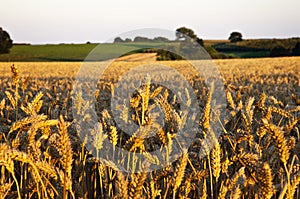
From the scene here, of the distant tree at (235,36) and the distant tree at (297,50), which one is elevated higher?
the distant tree at (235,36)

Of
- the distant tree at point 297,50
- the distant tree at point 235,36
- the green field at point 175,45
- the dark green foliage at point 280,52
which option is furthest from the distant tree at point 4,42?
the distant tree at point 235,36

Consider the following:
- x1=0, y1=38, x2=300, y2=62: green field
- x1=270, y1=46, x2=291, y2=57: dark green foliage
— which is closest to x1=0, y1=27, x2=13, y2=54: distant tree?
x1=0, y1=38, x2=300, y2=62: green field

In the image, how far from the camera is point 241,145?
2.14m

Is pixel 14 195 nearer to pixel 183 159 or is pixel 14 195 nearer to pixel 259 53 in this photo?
pixel 183 159

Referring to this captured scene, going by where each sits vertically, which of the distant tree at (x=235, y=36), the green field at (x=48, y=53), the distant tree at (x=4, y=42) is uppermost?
the distant tree at (x=235, y=36)

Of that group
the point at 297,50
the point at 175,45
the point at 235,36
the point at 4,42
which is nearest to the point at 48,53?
the point at 4,42

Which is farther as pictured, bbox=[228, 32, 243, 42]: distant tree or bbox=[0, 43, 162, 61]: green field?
bbox=[228, 32, 243, 42]: distant tree

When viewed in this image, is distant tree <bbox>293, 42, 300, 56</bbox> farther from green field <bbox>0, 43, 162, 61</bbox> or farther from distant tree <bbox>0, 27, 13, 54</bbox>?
distant tree <bbox>0, 27, 13, 54</bbox>

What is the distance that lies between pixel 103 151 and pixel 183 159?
1094 millimetres

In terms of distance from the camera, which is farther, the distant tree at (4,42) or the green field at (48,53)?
the distant tree at (4,42)

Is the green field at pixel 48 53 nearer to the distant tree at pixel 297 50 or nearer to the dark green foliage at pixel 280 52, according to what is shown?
the dark green foliage at pixel 280 52

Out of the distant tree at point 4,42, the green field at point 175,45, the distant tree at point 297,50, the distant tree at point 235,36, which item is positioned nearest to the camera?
the distant tree at point 297,50

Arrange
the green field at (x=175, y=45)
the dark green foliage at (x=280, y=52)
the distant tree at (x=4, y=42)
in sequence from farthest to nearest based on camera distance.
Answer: the distant tree at (x=4, y=42) → the green field at (x=175, y=45) → the dark green foliage at (x=280, y=52)

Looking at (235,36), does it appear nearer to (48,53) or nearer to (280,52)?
(280,52)
